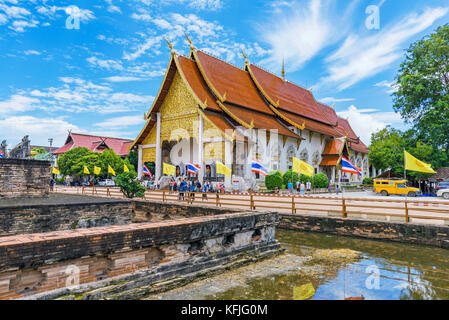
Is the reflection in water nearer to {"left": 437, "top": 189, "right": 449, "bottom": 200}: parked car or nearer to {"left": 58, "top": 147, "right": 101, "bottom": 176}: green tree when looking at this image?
{"left": 437, "top": 189, "right": 449, "bottom": 200}: parked car

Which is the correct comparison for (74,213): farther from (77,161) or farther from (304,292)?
(77,161)

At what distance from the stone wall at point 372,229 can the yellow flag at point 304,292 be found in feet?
16.4

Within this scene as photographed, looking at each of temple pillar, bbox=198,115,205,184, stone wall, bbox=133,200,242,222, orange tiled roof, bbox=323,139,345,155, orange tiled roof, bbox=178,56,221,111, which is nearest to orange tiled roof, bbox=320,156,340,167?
orange tiled roof, bbox=323,139,345,155

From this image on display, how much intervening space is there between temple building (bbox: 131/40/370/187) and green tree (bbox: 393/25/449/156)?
8.49m

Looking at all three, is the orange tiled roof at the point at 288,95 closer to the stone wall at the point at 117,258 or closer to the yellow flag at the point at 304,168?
the yellow flag at the point at 304,168

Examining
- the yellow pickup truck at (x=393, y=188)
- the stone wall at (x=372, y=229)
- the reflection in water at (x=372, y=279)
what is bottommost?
the reflection in water at (x=372, y=279)

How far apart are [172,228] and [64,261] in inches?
55.0

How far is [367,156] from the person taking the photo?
45.4 metres

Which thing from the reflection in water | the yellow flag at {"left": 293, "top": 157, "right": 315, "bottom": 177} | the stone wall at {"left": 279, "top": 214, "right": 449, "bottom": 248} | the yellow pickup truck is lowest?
the reflection in water

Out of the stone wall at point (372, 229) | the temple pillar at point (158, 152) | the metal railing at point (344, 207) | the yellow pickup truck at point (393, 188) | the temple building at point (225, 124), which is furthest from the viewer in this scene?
the temple pillar at point (158, 152)

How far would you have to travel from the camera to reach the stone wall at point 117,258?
3.04 m

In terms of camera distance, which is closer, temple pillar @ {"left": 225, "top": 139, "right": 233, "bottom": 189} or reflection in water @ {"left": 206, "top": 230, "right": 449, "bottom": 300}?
reflection in water @ {"left": 206, "top": 230, "right": 449, "bottom": 300}

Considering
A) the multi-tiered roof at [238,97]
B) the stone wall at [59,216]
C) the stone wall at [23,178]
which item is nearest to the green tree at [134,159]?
the multi-tiered roof at [238,97]

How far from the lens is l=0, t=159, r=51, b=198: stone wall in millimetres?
9172
